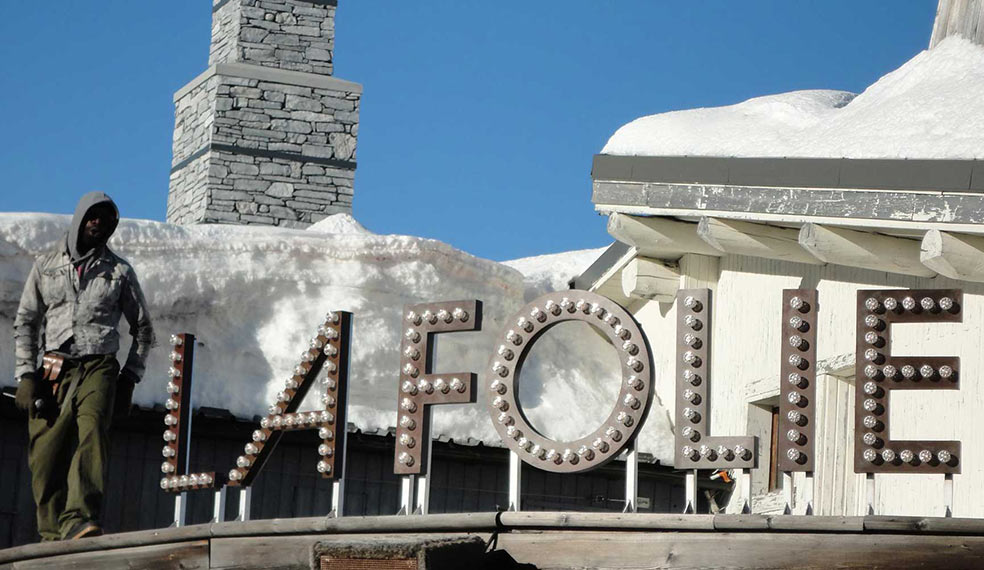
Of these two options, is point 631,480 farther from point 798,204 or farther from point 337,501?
point 798,204

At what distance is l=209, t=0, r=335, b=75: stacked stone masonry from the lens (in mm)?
20281

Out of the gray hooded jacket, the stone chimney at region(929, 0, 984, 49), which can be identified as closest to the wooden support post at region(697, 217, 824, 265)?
the stone chimney at region(929, 0, 984, 49)

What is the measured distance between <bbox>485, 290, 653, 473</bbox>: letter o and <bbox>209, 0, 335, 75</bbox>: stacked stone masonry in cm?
1298

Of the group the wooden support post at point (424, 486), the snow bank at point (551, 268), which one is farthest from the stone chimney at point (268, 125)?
the wooden support post at point (424, 486)

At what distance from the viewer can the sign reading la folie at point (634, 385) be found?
23.2 ft

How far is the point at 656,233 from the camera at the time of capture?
1109 centimetres

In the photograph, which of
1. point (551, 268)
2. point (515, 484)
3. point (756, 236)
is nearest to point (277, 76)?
Result: point (551, 268)

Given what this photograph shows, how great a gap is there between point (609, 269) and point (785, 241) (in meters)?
3.28

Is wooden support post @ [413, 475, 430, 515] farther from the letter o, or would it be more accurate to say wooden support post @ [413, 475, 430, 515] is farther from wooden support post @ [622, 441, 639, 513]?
wooden support post @ [622, 441, 639, 513]

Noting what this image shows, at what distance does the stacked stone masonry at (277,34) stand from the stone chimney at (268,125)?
0.04 feet

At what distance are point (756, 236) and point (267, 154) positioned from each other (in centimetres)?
1082

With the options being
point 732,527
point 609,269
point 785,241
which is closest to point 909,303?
point 732,527

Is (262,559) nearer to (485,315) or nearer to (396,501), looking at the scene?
(396,501)

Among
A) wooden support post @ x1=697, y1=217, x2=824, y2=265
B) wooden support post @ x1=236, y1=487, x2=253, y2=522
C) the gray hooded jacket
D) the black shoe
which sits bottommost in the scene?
the black shoe
